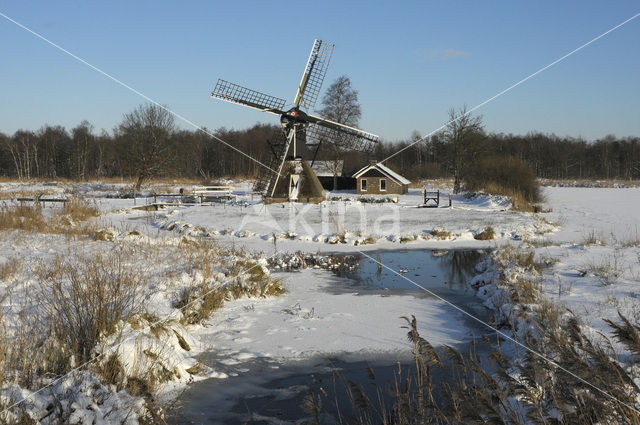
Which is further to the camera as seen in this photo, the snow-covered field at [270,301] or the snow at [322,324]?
the snow at [322,324]

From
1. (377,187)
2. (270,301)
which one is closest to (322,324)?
(270,301)

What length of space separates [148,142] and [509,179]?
32519 millimetres

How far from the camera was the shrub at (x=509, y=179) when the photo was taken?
1336 inches

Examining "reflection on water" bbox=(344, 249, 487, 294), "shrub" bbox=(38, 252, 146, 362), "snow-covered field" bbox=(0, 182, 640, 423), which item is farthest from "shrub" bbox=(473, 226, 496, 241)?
"shrub" bbox=(38, 252, 146, 362)

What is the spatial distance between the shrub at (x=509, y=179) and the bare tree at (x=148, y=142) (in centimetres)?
2789

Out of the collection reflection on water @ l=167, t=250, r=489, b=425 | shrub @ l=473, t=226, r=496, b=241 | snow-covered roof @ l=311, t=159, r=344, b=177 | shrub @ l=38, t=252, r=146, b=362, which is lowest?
reflection on water @ l=167, t=250, r=489, b=425

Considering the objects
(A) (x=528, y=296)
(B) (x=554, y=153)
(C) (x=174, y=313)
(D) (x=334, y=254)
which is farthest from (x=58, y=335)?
(B) (x=554, y=153)

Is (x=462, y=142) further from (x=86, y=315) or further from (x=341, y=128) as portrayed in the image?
(x=86, y=315)

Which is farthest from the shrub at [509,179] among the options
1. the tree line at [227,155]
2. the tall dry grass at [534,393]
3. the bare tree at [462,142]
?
the tall dry grass at [534,393]

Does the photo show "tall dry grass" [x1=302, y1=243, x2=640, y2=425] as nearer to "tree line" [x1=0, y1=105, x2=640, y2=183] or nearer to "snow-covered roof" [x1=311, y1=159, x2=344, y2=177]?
"snow-covered roof" [x1=311, y1=159, x2=344, y2=177]

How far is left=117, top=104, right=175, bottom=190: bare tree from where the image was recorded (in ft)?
140

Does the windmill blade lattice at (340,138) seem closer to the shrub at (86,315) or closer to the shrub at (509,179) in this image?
the shrub at (509,179)

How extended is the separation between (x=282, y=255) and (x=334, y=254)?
6.34 ft

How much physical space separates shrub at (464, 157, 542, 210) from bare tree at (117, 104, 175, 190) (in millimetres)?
27890
